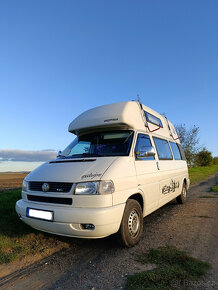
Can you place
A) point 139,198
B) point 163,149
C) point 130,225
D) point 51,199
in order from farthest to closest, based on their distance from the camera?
point 163,149
point 139,198
point 130,225
point 51,199

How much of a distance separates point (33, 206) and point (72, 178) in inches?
36.4

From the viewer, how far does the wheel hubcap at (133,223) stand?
3.52 metres

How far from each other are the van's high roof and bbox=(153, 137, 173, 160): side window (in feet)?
0.98

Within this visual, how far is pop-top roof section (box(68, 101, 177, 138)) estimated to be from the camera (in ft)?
13.8

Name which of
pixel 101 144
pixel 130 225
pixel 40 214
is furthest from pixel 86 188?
pixel 101 144

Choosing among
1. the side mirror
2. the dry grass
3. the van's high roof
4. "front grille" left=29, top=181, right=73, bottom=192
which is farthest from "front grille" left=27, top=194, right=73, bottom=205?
the dry grass

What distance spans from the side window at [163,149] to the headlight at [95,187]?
2373mm

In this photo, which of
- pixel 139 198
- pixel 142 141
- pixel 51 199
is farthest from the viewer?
pixel 142 141

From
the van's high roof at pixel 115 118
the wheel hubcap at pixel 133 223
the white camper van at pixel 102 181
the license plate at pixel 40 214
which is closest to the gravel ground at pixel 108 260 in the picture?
the wheel hubcap at pixel 133 223

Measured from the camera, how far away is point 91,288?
238 cm

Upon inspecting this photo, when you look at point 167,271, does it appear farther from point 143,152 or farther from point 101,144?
point 101,144

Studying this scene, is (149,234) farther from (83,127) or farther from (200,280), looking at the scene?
(83,127)

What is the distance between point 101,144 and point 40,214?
1.87 meters

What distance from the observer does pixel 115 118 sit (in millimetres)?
4191
